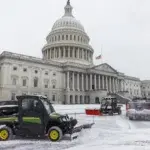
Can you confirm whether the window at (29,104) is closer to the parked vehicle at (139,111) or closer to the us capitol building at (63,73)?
the parked vehicle at (139,111)

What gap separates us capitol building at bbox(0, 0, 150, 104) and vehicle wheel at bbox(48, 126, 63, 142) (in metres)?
53.2

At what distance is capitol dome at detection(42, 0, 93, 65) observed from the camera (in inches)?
3438

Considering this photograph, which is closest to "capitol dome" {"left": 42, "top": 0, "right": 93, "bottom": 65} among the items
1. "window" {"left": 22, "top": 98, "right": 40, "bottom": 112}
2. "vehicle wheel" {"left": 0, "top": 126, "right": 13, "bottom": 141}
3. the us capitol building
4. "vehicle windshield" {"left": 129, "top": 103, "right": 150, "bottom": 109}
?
the us capitol building

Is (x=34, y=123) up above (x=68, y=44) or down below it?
below

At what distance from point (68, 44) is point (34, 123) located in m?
77.9

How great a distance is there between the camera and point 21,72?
214 ft

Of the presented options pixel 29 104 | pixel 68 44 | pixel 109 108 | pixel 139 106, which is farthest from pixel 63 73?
pixel 29 104

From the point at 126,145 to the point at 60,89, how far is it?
66428mm

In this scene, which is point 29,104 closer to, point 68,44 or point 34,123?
point 34,123

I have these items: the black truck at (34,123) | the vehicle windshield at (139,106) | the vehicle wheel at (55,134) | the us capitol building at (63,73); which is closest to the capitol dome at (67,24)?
the us capitol building at (63,73)

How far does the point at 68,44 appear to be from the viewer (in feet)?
287

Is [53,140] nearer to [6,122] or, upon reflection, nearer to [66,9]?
[6,122]

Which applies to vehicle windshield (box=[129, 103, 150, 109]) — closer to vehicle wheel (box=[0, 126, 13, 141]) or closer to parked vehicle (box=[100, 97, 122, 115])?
parked vehicle (box=[100, 97, 122, 115])

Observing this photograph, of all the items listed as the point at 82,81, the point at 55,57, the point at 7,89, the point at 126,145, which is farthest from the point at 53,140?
the point at 55,57
